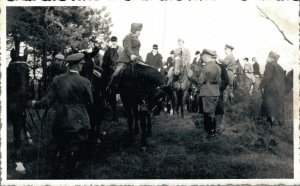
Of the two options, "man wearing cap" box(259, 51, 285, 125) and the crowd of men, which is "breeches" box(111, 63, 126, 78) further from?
"man wearing cap" box(259, 51, 285, 125)

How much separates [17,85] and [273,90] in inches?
209

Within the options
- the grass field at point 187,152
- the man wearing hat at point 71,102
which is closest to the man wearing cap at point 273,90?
the grass field at point 187,152

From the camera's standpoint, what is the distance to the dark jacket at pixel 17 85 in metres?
8.33

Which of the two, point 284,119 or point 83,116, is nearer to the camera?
point 83,116

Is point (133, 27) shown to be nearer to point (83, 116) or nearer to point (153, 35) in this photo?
point (153, 35)

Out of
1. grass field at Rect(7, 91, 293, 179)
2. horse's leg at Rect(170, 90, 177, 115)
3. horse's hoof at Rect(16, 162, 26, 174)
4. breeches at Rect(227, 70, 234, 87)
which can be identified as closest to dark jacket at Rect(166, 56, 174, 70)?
horse's leg at Rect(170, 90, 177, 115)

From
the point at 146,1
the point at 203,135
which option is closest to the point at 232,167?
the point at 203,135

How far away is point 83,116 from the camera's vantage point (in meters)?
6.93

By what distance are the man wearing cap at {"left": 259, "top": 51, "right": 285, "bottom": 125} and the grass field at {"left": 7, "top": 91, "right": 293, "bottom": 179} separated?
0.17 m

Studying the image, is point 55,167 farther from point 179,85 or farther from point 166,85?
point 179,85

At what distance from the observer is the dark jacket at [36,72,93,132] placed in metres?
6.82

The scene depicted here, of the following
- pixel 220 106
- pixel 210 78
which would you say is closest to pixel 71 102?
pixel 210 78

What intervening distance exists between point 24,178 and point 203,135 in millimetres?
A: 3761

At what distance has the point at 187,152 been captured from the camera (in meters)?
8.34
